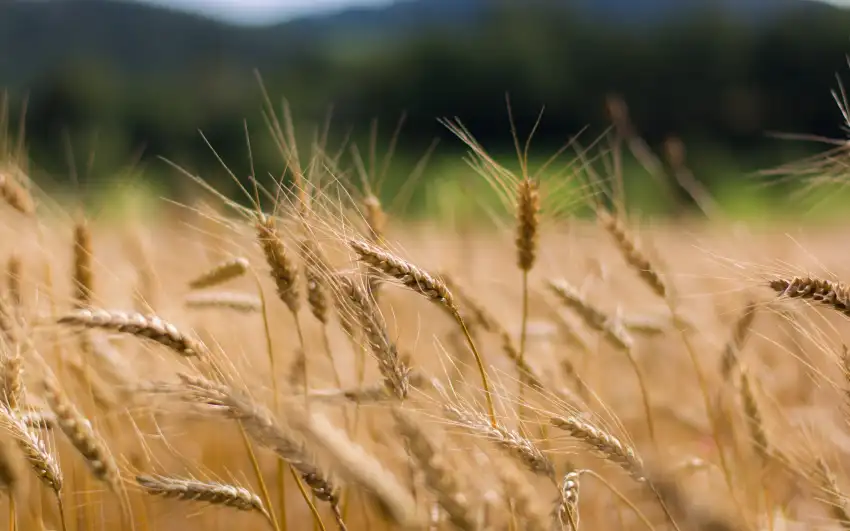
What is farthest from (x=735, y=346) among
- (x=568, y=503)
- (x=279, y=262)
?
(x=279, y=262)

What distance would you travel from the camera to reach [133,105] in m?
37.1

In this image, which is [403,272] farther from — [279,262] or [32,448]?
[32,448]

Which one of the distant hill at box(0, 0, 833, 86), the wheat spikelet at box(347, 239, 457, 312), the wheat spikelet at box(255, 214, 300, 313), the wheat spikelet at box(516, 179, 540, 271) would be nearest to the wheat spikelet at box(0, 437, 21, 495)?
the wheat spikelet at box(255, 214, 300, 313)

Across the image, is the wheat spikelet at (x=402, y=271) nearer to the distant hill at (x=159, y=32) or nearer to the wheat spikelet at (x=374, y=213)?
the wheat spikelet at (x=374, y=213)

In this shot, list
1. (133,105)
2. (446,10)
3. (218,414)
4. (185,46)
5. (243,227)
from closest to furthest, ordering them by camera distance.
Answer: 1. (218,414)
2. (243,227)
3. (133,105)
4. (185,46)
5. (446,10)

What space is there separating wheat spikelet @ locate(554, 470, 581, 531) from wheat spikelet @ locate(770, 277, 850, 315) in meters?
0.40

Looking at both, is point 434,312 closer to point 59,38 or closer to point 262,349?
point 262,349

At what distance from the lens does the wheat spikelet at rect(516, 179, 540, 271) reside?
4.48ft

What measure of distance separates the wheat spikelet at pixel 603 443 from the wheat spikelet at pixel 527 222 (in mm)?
465

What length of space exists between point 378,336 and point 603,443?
1.08 feet

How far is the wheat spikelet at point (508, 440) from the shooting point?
3.08 feet

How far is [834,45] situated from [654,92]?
8186mm

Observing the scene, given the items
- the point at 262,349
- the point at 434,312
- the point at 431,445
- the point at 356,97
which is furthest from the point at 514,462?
the point at 356,97

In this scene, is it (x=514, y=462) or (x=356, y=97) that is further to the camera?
(x=356, y=97)
